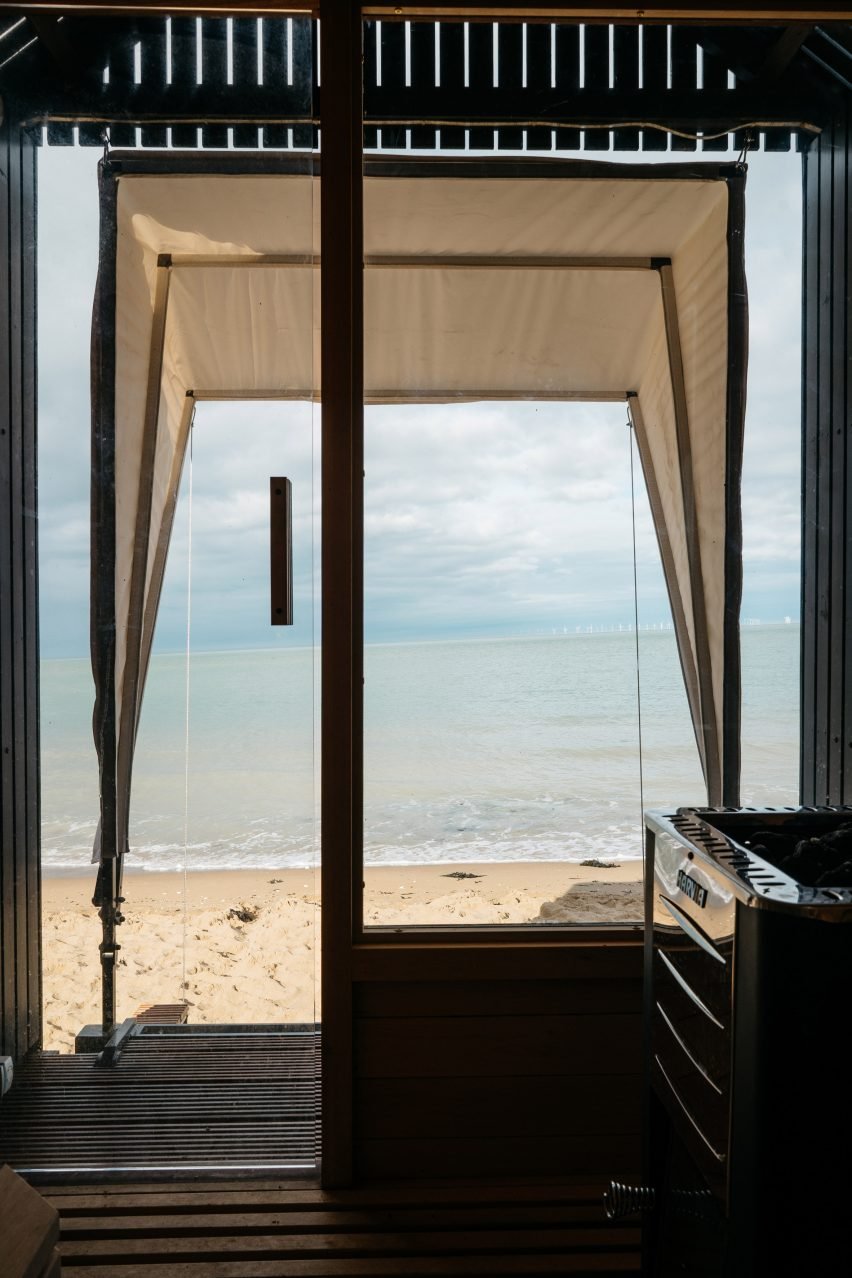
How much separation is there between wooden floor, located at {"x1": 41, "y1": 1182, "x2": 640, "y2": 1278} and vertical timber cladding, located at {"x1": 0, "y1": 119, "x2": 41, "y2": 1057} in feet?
1.43

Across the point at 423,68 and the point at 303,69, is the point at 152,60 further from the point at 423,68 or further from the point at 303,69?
the point at 423,68

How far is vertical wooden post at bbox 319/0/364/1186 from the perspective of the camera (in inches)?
68.4

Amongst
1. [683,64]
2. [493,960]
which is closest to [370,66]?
[683,64]

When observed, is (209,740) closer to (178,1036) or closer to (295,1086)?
(178,1036)

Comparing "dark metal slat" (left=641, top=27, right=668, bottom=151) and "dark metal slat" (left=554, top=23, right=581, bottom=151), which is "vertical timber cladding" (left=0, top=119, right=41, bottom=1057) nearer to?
"dark metal slat" (left=554, top=23, right=581, bottom=151)

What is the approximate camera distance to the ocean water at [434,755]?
74.4 inches

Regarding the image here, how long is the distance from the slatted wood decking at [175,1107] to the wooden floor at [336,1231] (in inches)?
2.3

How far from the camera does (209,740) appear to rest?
1.94 m

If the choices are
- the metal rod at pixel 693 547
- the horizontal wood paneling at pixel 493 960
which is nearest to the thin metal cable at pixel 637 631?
the metal rod at pixel 693 547

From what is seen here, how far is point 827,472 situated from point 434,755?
3.60 feet

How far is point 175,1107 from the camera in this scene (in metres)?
1.91

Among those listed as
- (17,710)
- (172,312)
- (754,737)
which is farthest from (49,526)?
(754,737)

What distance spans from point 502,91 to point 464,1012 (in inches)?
79.0

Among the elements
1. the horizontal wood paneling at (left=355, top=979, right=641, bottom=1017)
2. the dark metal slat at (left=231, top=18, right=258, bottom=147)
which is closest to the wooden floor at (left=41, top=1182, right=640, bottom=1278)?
the horizontal wood paneling at (left=355, top=979, right=641, bottom=1017)
